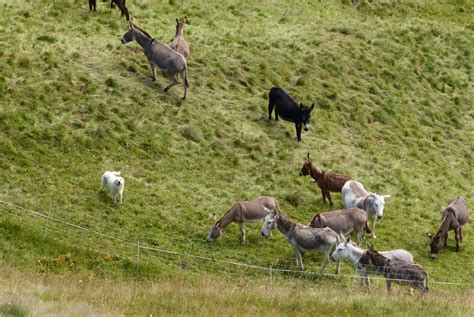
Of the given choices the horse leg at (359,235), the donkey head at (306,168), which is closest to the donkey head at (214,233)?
the horse leg at (359,235)

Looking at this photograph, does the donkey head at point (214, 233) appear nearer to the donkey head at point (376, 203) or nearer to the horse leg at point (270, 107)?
the donkey head at point (376, 203)

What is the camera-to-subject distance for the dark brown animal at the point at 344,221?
76.5 feet

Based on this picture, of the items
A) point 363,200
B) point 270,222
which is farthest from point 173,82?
Answer: point 270,222

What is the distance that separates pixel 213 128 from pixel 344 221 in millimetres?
7613

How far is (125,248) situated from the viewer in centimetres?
2156

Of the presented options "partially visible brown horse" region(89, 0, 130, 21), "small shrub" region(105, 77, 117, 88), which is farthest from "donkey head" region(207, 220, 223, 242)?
"partially visible brown horse" region(89, 0, 130, 21)

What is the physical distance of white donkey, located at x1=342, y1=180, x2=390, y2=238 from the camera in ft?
81.1

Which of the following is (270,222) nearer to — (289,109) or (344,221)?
(344,221)

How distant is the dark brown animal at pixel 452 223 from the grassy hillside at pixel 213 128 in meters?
0.43

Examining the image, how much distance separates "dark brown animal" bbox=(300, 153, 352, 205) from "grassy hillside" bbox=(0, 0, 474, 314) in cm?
46

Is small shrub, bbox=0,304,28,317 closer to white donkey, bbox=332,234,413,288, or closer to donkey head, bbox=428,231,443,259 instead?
white donkey, bbox=332,234,413,288

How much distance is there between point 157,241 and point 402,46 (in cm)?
2264

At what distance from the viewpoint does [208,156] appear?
27797 mm

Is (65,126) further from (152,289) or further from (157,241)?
(152,289)
